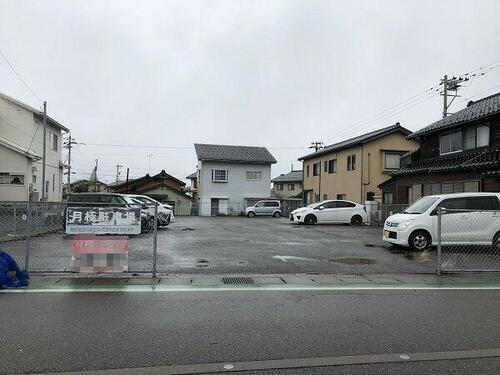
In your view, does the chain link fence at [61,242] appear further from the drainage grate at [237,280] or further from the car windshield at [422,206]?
the car windshield at [422,206]

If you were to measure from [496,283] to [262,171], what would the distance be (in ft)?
114

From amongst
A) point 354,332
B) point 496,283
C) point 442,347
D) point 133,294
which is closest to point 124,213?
point 133,294

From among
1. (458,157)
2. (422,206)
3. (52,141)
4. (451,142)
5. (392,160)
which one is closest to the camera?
(422,206)

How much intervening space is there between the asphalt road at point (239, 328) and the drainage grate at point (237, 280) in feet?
2.45

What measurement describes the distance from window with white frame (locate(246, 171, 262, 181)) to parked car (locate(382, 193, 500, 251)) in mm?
29282

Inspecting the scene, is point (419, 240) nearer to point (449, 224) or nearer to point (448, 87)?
point (449, 224)

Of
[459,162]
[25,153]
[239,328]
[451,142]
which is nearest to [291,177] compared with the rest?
[451,142]

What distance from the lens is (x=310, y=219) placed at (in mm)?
24625

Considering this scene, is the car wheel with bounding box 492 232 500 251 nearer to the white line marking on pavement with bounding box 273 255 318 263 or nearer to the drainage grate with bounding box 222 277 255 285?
the white line marking on pavement with bounding box 273 255 318 263

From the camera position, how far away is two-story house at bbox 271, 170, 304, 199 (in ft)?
237

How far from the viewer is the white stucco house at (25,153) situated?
78.1 feet

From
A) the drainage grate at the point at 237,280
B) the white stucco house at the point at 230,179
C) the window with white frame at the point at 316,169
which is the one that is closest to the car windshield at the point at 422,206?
the drainage grate at the point at 237,280

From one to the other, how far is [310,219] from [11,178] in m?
17.0

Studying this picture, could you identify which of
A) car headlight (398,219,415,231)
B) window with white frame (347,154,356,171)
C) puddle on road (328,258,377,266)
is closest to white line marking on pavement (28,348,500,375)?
puddle on road (328,258,377,266)
